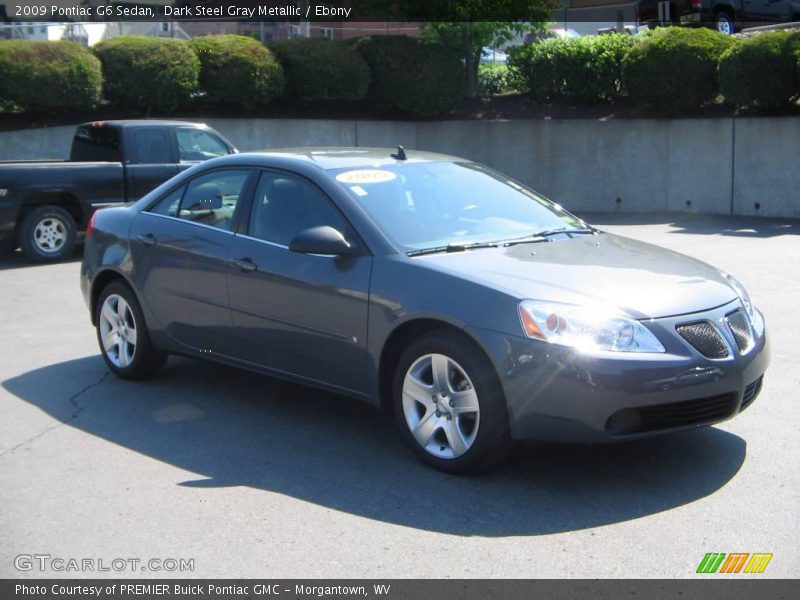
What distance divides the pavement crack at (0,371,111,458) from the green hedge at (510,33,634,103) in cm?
1422

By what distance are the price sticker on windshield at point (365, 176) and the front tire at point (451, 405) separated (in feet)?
3.96

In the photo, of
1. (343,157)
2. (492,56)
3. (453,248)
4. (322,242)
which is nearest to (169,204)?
(343,157)

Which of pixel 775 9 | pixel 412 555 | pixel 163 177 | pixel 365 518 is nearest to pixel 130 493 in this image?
pixel 365 518

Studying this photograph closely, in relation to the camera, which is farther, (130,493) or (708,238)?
(708,238)

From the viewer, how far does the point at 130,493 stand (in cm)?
514

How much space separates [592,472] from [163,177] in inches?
410

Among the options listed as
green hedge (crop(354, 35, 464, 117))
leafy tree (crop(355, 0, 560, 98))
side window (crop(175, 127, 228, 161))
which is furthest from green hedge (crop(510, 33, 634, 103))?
side window (crop(175, 127, 228, 161))

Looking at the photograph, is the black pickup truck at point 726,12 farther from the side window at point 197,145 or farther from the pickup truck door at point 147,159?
the pickup truck door at point 147,159

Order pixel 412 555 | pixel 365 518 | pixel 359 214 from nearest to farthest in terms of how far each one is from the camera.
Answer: pixel 412 555, pixel 365 518, pixel 359 214

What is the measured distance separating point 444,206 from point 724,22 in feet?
69.6

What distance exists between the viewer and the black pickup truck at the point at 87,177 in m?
13.3

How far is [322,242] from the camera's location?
5602 mm
